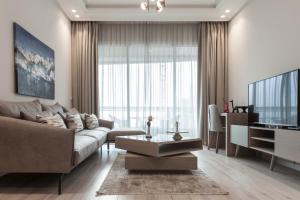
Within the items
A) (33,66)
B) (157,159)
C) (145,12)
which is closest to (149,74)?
(145,12)

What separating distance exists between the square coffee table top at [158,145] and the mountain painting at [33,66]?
150cm

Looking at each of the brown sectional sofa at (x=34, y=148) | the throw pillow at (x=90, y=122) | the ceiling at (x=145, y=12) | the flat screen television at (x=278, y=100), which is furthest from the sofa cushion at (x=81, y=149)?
the ceiling at (x=145, y=12)

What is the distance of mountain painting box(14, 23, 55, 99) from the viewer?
146 inches

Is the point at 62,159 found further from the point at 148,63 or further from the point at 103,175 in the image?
the point at 148,63

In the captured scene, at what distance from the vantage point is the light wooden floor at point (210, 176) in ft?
8.14

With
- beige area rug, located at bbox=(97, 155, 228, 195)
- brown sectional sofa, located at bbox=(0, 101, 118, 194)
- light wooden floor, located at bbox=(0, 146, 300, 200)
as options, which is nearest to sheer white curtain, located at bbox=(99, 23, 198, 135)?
light wooden floor, located at bbox=(0, 146, 300, 200)

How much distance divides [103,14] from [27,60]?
7.69ft

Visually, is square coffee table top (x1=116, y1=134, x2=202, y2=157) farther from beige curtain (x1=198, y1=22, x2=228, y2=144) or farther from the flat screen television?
beige curtain (x1=198, y1=22, x2=228, y2=144)

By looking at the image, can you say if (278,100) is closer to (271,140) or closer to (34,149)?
(271,140)

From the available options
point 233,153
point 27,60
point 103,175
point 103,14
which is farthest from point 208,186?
point 103,14

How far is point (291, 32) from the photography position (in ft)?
12.3

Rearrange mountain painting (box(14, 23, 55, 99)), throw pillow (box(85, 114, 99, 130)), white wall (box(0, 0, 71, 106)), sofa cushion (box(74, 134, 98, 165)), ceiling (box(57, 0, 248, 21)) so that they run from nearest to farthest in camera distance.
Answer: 1. sofa cushion (box(74, 134, 98, 165))
2. white wall (box(0, 0, 71, 106))
3. mountain painting (box(14, 23, 55, 99))
4. throw pillow (box(85, 114, 99, 130))
5. ceiling (box(57, 0, 248, 21))

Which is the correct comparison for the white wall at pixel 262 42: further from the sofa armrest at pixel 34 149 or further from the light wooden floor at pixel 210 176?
the sofa armrest at pixel 34 149

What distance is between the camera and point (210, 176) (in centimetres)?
326
